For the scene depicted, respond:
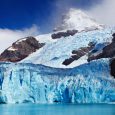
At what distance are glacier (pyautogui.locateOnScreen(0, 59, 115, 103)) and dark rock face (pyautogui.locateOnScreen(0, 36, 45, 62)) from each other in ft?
199

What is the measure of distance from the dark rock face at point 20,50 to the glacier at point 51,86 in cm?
6064

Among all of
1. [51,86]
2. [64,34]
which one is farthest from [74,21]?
[51,86]

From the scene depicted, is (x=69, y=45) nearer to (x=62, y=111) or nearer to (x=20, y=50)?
(x=20, y=50)

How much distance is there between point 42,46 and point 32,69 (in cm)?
5573

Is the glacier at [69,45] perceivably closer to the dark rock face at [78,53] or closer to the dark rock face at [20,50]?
the dark rock face at [78,53]

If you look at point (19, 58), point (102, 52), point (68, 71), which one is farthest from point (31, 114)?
point (19, 58)

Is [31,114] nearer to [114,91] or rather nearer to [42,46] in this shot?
[114,91]

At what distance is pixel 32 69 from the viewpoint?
55.6m

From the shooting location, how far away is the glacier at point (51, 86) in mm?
52375

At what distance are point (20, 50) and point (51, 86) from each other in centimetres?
6961

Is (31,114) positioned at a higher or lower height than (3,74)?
lower

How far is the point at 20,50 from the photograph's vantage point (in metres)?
122

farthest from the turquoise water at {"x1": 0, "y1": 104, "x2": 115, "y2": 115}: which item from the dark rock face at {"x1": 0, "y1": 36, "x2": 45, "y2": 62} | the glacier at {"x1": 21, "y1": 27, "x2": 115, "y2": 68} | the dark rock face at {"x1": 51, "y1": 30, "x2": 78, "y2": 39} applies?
the dark rock face at {"x1": 51, "y1": 30, "x2": 78, "y2": 39}

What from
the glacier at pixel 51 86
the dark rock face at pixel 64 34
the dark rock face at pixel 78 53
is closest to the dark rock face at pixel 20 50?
the dark rock face at pixel 64 34
